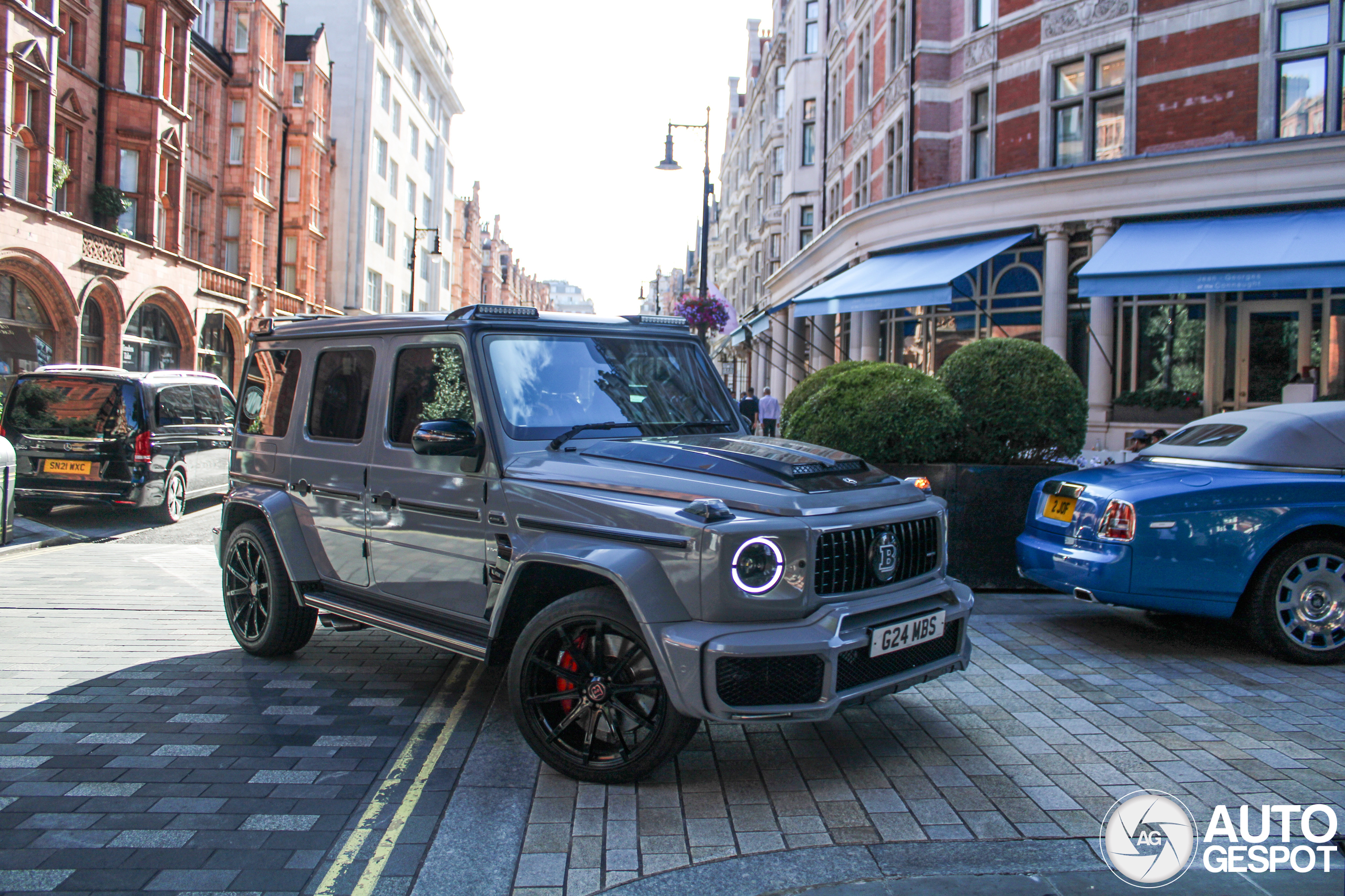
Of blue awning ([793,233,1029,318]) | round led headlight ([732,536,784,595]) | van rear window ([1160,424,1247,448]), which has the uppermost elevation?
blue awning ([793,233,1029,318])

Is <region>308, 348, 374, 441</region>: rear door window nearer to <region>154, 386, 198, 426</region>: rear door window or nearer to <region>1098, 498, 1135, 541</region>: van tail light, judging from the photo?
<region>1098, 498, 1135, 541</region>: van tail light

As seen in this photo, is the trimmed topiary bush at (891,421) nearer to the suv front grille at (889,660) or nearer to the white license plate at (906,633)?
the suv front grille at (889,660)

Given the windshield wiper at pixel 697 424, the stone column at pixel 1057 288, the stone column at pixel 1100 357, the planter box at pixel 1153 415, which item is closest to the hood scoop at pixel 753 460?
the windshield wiper at pixel 697 424

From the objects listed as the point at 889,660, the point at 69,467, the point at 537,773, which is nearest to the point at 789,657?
the point at 889,660

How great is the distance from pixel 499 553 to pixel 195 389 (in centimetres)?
1124

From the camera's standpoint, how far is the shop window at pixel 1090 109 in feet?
58.2

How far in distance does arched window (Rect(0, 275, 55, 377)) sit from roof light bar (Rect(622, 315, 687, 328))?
74.4 feet

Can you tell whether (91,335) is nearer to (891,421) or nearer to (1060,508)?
(891,421)

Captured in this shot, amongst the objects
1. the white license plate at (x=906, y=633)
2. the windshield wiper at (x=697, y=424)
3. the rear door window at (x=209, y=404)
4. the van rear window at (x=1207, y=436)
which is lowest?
the white license plate at (x=906, y=633)

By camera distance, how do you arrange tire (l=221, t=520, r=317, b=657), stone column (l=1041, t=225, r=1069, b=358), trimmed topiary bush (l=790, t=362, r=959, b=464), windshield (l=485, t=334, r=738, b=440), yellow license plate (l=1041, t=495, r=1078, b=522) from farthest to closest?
stone column (l=1041, t=225, r=1069, b=358) → trimmed topiary bush (l=790, t=362, r=959, b=464) → yellow license plate (l=1041, t=495, r=1078, b=522) → tire (l=221, t=520, r=317, b=657) → windshield (l=485, t=334, r=738, b=440)

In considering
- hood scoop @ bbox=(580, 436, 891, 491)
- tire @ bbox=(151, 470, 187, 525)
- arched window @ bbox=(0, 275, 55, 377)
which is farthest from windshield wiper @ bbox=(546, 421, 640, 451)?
arched window @ bbox=(0, 275, 55, 377)

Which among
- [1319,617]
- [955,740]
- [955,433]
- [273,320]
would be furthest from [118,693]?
[1319,617]

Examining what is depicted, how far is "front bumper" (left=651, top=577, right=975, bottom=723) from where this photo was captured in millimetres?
3500

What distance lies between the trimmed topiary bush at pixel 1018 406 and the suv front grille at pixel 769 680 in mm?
5340
